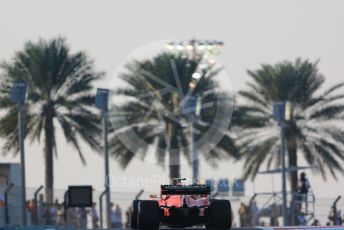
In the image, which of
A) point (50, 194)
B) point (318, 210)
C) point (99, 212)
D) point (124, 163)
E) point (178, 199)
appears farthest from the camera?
point (124, 163)

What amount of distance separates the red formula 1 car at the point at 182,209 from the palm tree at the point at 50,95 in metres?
31.5

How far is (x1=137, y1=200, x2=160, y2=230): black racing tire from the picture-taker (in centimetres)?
2639

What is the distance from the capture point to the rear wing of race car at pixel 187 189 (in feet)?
86.7

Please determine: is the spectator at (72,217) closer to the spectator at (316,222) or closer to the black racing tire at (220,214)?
the spectator at (316,222)

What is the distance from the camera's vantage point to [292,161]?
61.5 meters

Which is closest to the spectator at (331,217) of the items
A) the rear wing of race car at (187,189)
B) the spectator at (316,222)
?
the spectator at (316,222)

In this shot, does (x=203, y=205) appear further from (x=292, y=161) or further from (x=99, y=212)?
(x=292, y=161)

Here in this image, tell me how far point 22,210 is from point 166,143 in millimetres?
18954

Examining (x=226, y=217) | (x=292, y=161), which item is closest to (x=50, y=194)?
(x=292, y=161)

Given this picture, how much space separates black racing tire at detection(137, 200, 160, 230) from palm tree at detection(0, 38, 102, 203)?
31546 mm

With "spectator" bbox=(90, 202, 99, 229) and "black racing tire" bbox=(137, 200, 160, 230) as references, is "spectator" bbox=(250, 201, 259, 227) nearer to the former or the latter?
"spectator" bbox=(90, 202, 99, 229)

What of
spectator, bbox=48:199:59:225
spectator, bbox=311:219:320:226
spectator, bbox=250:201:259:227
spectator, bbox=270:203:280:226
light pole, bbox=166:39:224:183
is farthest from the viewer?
light pole, bbox=166:39:224:183

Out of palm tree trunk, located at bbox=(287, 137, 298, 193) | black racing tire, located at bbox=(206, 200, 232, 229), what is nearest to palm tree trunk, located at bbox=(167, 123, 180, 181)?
palm tree trunk, located at bbox=(287, 137, 298, 193)

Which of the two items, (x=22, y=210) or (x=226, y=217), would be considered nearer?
(x=226, y=217)
